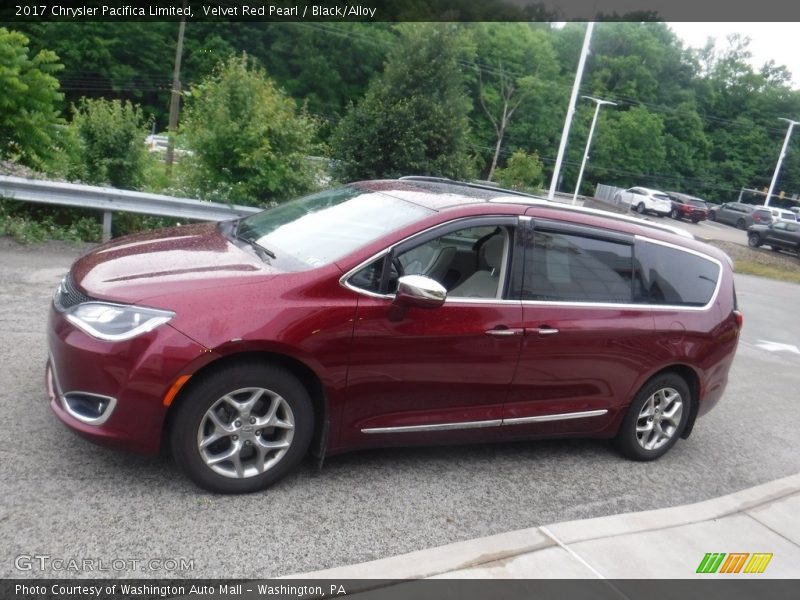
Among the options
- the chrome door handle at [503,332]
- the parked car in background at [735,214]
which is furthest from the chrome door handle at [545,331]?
the parked car in background at [735,214]

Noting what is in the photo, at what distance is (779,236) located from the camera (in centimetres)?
3066

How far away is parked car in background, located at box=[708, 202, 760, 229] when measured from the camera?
4933 centimetres

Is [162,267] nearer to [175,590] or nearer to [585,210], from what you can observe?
[175,590]

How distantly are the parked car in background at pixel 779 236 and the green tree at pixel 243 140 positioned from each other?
26.5 meters

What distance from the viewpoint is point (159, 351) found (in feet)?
11.0

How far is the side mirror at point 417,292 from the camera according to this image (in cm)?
374

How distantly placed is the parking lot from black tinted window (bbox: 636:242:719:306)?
→ 1231 millimetres

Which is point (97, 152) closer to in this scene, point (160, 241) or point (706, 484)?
point (160, 241)

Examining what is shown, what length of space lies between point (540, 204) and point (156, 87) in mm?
59870

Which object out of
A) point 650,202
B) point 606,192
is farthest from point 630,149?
point 650,202

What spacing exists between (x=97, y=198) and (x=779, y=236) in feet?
97.8

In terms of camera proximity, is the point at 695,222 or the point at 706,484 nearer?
the point at 706,484

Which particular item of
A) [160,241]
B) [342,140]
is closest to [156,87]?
[342,140]

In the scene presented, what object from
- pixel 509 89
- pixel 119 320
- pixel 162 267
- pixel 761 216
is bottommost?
pixel 761 216
